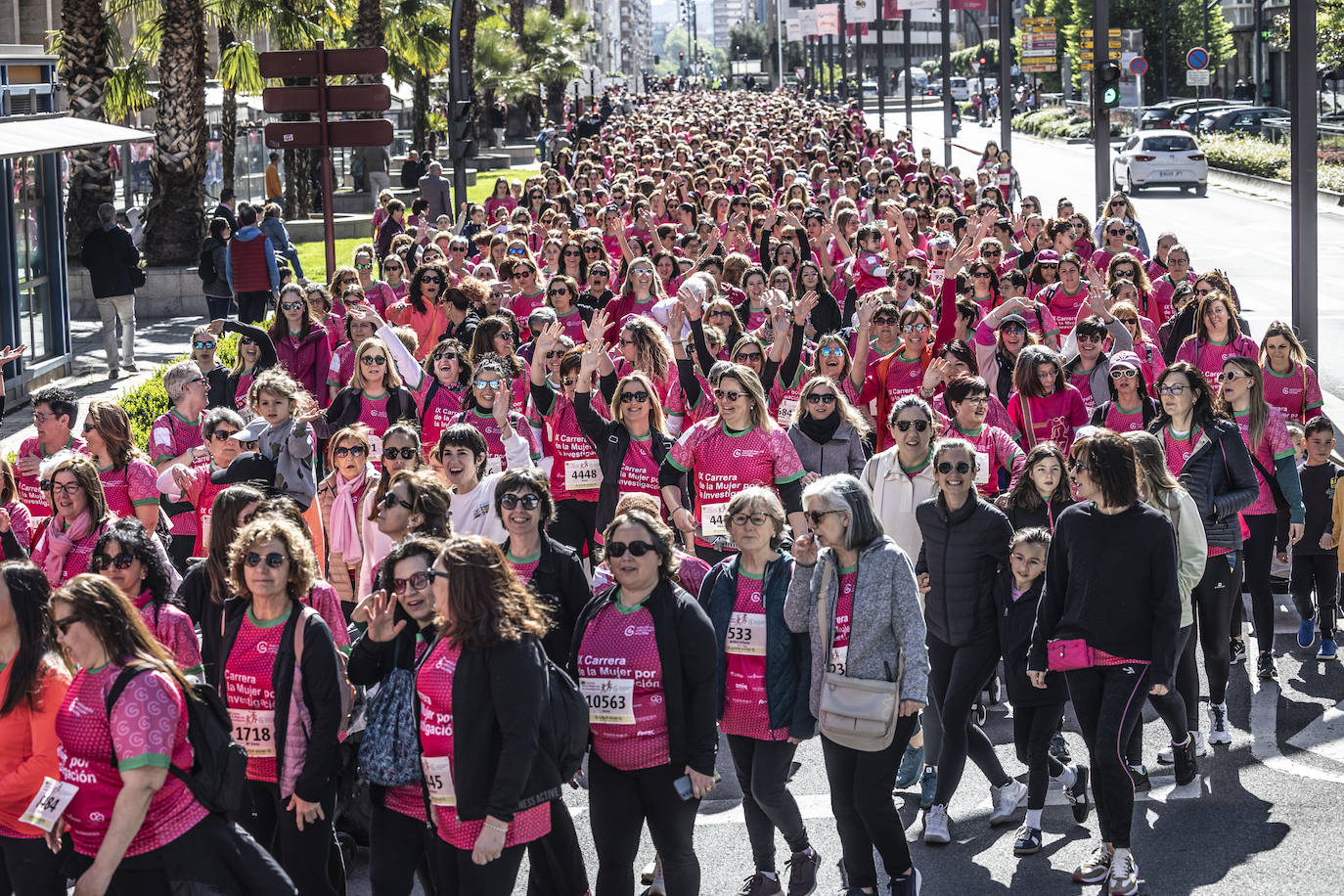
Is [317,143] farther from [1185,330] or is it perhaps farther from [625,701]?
[625,701]

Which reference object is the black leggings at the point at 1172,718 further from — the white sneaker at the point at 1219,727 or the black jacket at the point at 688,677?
the black jacket at the point at 688,677

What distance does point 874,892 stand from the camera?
640 cm

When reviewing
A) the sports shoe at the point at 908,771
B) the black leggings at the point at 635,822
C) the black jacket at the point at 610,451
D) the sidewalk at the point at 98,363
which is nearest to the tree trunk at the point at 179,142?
the sidewalk at the point at 98,363

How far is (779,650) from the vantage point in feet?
21.2

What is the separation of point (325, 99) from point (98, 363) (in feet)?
21.5

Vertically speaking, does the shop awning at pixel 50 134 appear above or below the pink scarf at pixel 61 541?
above

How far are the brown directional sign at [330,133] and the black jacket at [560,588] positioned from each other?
29.8 ft

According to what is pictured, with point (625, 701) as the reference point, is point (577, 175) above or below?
above

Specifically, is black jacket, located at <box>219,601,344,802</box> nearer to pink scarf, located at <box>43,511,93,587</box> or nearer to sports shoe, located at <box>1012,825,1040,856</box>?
pink scarf, located at <box>43,511,93,587</box>

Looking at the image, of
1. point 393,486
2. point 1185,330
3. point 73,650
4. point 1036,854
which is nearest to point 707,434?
point 393,486

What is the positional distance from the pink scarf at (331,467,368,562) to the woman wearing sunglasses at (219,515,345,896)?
6.58 feet

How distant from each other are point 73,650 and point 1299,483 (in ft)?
20.5

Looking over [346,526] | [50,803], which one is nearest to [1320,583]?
[346,526]

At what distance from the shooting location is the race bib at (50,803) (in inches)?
206
